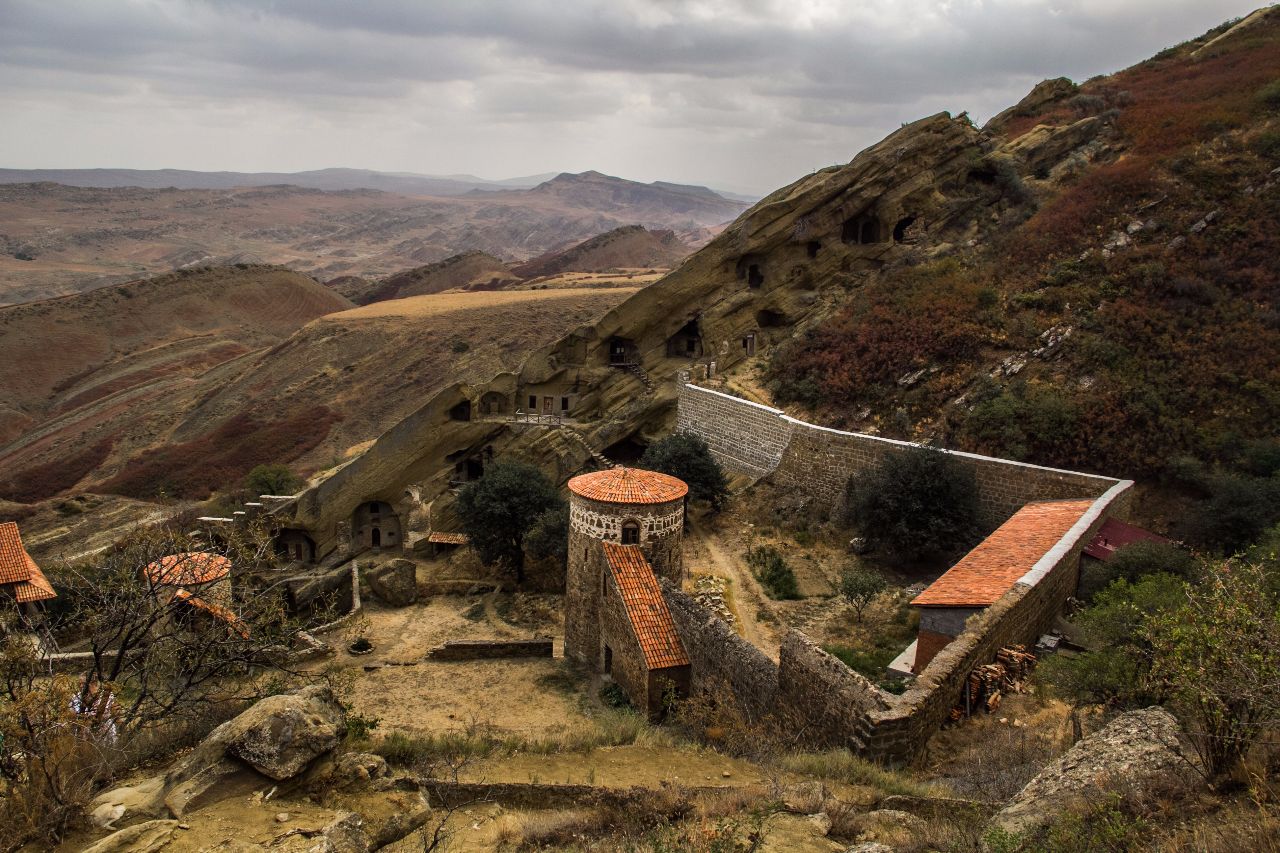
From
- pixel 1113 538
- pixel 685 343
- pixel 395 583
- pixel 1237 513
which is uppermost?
pixel 685 343

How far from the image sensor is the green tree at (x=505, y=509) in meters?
22.6

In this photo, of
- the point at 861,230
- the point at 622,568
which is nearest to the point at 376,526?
the point at 622,568

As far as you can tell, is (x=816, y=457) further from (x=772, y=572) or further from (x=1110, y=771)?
(x=1110, y=771)

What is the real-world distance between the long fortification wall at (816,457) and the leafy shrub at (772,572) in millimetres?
2449

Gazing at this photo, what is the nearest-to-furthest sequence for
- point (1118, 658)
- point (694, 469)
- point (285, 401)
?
1. point (1118, 658)
2. point (694, 469)
3. point (285, 401)

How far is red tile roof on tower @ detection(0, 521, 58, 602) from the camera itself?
2148 cm

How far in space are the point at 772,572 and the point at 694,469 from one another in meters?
5.10

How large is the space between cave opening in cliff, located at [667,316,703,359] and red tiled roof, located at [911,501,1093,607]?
16.5 m

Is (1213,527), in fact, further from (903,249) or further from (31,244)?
(31,244)

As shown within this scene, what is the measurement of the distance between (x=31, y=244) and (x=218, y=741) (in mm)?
158948

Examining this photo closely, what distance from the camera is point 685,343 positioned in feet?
105

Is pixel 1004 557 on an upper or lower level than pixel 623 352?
lower

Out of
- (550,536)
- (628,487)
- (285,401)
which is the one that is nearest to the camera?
(628,487)

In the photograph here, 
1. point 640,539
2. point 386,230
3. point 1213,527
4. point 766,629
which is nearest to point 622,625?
point 640,539
